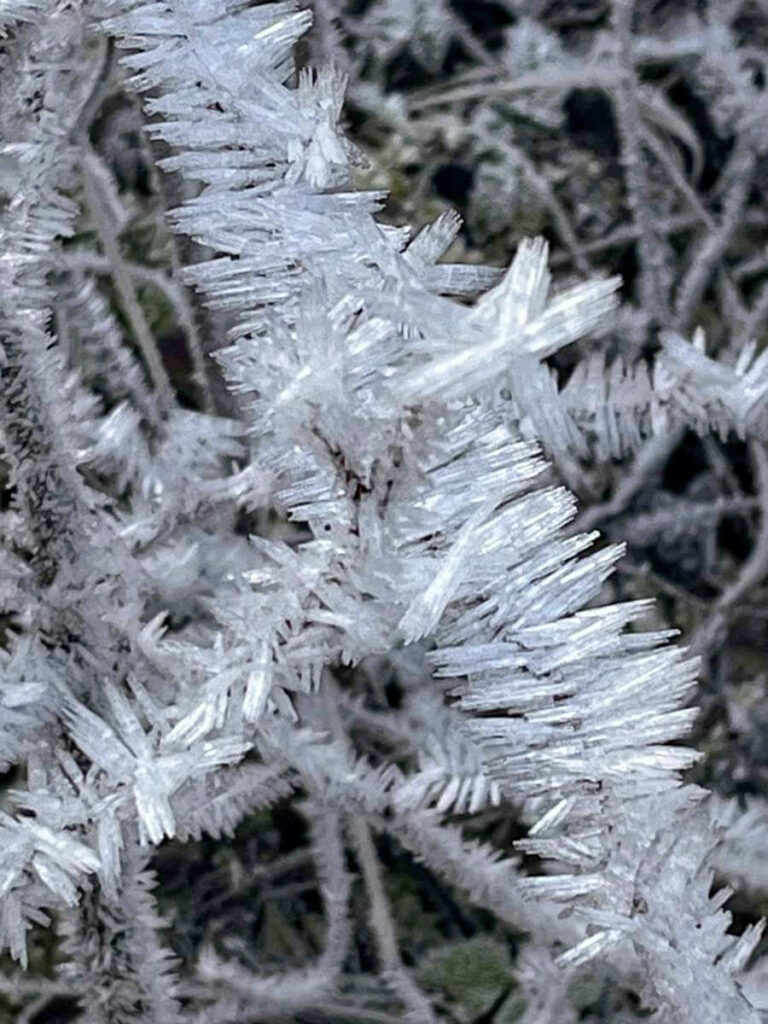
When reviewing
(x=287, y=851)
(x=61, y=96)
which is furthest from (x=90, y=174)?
(x=287, y=851)

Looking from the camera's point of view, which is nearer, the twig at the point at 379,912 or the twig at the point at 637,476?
the twig at the point at 379,912

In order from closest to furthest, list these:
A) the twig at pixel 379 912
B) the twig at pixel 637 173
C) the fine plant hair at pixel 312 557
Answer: the fine plant hair at pixel 312 557, the twig at pixel 379 912, the twig at pixel 637 173

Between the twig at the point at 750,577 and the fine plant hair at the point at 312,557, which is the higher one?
the fine plant hair at the point at 312,557

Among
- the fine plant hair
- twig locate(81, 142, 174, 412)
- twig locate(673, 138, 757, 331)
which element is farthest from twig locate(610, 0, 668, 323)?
the fine plant hair

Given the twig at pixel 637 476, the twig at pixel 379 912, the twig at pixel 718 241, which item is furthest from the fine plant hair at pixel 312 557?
the twig at pixel 718 241

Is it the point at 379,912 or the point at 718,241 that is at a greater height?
the point at 718,241

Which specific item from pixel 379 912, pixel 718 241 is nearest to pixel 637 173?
pixel 718 241

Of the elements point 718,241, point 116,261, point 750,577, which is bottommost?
point 750,577

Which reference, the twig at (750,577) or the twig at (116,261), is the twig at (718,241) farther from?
the twig at (116,261)

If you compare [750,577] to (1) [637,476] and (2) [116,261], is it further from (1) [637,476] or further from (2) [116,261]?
(2) [116,261]

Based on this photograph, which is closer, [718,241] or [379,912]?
[379,912]

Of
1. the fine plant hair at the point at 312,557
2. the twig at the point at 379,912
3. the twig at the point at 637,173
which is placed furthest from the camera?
the twig at the point at 637,173
